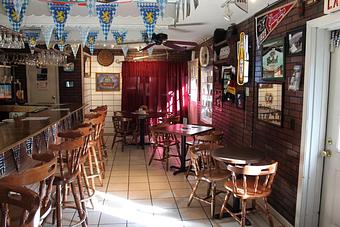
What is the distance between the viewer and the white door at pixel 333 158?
8.67 feet

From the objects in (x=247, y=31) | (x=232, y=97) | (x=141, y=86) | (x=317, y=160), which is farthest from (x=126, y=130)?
(x=317, y=160)

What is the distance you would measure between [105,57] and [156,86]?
149cm

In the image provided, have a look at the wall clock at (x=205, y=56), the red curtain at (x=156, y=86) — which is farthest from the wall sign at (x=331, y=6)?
the red curtain at (x=156, y=86)

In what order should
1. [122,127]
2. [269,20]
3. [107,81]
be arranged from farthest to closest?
[107,81] < [122,127] < [269,20]

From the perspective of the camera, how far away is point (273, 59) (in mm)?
3361

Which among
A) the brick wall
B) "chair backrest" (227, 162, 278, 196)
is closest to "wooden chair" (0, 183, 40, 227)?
"chair backrest" (227, 162, 278, 196)

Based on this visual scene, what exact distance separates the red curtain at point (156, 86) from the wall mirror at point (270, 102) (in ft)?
14.5

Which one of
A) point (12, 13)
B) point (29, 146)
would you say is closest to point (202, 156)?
point (29, 146)

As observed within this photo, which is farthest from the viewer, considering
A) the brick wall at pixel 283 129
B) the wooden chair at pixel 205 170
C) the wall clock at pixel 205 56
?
the wall clock at pixel 205 56

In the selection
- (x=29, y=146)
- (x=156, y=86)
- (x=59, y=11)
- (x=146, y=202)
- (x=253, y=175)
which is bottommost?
(x=146, y=202)

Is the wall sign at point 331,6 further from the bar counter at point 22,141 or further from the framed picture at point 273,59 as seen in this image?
the bar counter at point 22,141

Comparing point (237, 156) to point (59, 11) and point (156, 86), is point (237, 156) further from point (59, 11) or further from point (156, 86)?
point (156, 86)

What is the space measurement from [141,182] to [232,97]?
1.85 m

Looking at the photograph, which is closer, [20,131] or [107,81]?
[20,131]
